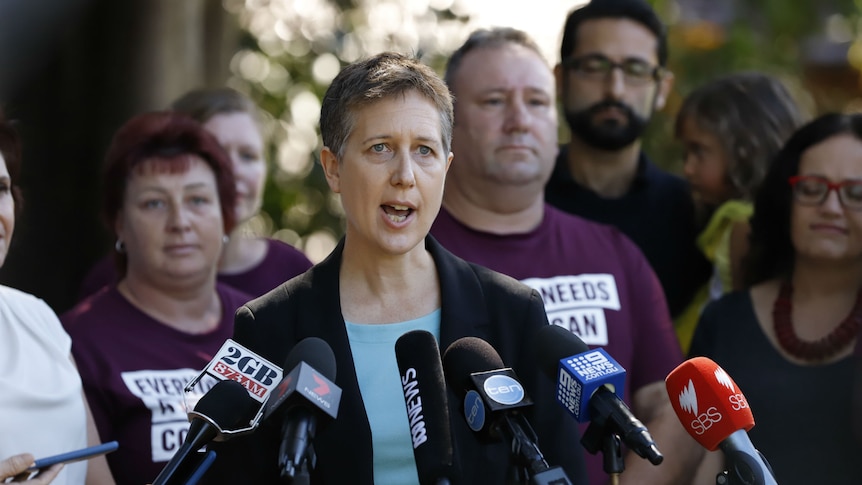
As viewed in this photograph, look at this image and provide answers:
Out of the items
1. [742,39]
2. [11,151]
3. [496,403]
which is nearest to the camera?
[496,403]

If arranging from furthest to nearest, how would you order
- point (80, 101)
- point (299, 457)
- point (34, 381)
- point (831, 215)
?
point (80, 101) → point (831, 215) → point (34, 381) → point (299, 457)

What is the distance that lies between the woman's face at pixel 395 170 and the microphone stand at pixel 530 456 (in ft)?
2.73

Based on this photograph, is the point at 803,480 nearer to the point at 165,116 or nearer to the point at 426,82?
the point at 426,82

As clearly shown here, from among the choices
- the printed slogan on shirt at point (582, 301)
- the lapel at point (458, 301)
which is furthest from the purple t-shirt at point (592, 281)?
the lapel at point (458, 301)

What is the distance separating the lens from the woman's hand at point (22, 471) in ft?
11.1

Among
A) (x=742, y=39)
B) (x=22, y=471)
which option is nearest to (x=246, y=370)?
(x=22, y=471)

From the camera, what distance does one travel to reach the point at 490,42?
203 inches

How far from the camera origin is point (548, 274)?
4.78m

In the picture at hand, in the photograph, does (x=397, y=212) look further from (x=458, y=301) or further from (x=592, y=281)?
(x=592, y=281)

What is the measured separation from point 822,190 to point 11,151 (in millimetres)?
2957

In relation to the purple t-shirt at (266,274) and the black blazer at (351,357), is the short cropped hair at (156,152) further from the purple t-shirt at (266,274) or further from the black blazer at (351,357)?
the black blazer at (351,357)

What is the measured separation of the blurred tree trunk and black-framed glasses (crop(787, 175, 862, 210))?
5195 mm

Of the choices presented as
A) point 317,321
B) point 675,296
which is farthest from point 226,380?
point 675,296

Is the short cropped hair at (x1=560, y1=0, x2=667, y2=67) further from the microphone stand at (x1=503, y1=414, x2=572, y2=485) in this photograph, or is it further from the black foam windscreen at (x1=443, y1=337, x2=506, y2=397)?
the microphone stand at (x1=503, y1=414, x2=572, y2=485)
